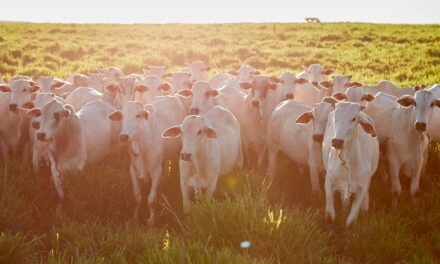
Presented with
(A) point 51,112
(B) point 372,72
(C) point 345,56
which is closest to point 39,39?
(C) point 345,56

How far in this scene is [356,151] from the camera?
6.87m

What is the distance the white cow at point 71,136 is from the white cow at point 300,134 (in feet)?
9.76

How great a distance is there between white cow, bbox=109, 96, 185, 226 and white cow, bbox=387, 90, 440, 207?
11.5 ft

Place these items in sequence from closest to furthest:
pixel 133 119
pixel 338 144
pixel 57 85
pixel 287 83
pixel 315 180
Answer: pixel 338 144 → pixel 133 119 → pixel 315 180 → pixel 287 83 → pixel 57 85

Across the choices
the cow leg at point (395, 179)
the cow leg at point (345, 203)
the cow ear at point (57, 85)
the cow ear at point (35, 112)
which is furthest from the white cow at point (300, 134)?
the cow ear at point (57, 85)

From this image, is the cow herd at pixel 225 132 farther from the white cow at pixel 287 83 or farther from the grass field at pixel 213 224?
the grass field at pixel 213 224

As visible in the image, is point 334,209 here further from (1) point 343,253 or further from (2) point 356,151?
(1) point 343,253

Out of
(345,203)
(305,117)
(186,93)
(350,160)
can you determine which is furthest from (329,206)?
(186,93)

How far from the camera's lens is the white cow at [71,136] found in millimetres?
7828

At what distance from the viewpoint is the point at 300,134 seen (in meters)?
8.72

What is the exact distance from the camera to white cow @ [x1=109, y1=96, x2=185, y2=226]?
775 cm

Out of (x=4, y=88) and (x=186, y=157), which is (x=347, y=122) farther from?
(x=4, y=88)

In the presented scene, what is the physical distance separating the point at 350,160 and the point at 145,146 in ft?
10.3

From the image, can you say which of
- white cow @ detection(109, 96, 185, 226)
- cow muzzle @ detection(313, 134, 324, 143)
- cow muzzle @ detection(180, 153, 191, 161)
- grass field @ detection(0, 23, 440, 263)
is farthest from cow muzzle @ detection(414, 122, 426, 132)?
white cow @ detection(109, 96, 185, 226)
